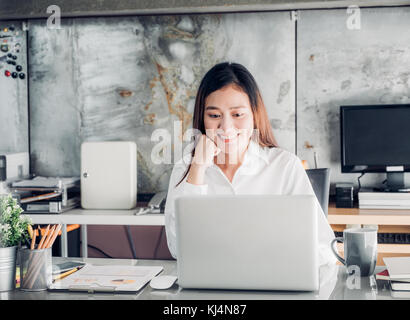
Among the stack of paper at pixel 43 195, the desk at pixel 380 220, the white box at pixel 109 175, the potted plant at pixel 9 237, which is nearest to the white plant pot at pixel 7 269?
the potted plant at pixel 9 237

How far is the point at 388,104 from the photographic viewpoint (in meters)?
3.33

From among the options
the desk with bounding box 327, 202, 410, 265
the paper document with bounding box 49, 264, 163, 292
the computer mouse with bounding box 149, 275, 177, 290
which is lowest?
the desk with bounding box 327, 202, 410, 265

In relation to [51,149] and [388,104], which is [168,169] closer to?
[51,149]

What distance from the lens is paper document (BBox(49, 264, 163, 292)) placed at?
4.52 ft

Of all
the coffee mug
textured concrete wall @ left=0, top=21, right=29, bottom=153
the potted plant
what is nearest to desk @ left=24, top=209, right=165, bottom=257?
textured concrete wall @ left=0, top=21, right=29, bottom=153

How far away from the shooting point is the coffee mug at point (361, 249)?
4.62 feet

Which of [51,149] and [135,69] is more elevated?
[135,69]

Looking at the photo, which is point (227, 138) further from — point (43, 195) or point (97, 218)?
point (43, 195)

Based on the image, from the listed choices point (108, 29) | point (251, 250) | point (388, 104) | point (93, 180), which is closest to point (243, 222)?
point (251, 250)

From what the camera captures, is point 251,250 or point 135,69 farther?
point 135,69

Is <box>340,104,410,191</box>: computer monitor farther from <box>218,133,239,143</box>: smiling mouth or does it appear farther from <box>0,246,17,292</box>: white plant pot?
<box>0,246,17,292</box>: white plant pot

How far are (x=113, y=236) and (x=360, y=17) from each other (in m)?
2.54

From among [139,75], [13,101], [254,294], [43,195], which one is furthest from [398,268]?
[13,101]

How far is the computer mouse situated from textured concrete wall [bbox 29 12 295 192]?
7.17ft
